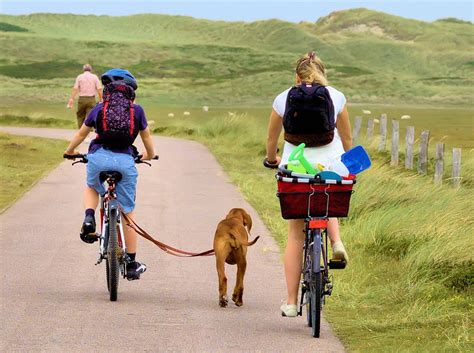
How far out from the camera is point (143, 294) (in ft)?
30.8

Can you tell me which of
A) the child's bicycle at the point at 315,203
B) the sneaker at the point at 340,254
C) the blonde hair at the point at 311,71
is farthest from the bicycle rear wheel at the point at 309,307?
the blonde hair at the point at 311,71

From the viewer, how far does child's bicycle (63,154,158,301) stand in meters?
8.81

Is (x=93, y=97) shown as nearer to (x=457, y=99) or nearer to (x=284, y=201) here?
(x=284, y=201)

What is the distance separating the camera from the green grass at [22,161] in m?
18.5

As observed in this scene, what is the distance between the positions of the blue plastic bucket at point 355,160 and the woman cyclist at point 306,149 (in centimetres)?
13

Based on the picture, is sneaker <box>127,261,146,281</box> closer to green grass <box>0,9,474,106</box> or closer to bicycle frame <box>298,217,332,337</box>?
bicycle frame <box>298,217,332,337</box>

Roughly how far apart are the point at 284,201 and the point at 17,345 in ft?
6.19

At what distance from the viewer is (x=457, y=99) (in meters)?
97.4

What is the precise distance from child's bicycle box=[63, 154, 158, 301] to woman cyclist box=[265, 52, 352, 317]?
143 centimetres

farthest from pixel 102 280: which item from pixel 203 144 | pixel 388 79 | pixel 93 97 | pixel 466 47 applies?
pixel 466 47

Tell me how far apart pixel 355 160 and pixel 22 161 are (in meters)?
18.4

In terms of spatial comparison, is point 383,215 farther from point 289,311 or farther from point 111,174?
point 289,311

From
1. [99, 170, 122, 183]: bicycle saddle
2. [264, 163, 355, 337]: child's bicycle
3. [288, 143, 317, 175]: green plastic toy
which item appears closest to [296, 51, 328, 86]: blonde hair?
[288, 143, 317, 175]: green plastic toy

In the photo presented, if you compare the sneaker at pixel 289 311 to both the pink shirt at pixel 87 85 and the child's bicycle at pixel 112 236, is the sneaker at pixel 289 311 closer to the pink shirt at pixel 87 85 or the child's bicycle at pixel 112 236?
the child's bicycle at pixel 112 236
